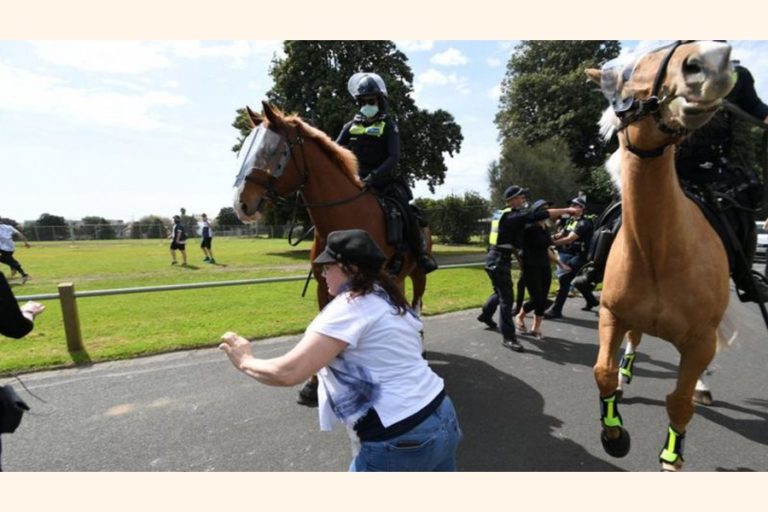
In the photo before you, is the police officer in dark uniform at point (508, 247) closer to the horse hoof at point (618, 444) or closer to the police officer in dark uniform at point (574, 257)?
the police officer in dark uniform at point (574, 257)

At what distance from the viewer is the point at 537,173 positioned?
84.8 ft

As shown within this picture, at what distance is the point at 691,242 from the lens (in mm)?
2760

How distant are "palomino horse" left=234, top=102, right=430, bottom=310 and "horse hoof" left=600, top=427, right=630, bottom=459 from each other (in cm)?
255

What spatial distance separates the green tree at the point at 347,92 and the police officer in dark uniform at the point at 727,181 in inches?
665

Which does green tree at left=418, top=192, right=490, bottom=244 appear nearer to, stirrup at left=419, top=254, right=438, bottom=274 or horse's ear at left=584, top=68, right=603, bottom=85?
stirrup at left=419, top=254, right=438, bottom=274

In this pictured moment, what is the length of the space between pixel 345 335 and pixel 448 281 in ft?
33.4

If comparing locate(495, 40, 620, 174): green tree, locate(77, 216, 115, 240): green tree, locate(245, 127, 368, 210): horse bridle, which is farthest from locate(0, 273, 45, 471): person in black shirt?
locate(77, 216, 115, 240): green tree

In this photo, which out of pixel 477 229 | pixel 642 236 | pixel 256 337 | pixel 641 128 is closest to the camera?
pixel 641 128

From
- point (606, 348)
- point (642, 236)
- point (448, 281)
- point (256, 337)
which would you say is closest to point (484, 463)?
point (606, 348)

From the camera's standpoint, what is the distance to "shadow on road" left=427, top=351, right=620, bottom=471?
3.16 meters

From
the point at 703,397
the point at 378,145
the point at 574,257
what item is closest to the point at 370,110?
the point at 378,145

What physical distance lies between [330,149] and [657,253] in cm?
296

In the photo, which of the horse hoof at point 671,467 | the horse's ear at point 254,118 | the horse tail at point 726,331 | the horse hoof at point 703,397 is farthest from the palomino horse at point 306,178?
the horse hoof at point 703,397

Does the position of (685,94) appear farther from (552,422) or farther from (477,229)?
(477,229)
